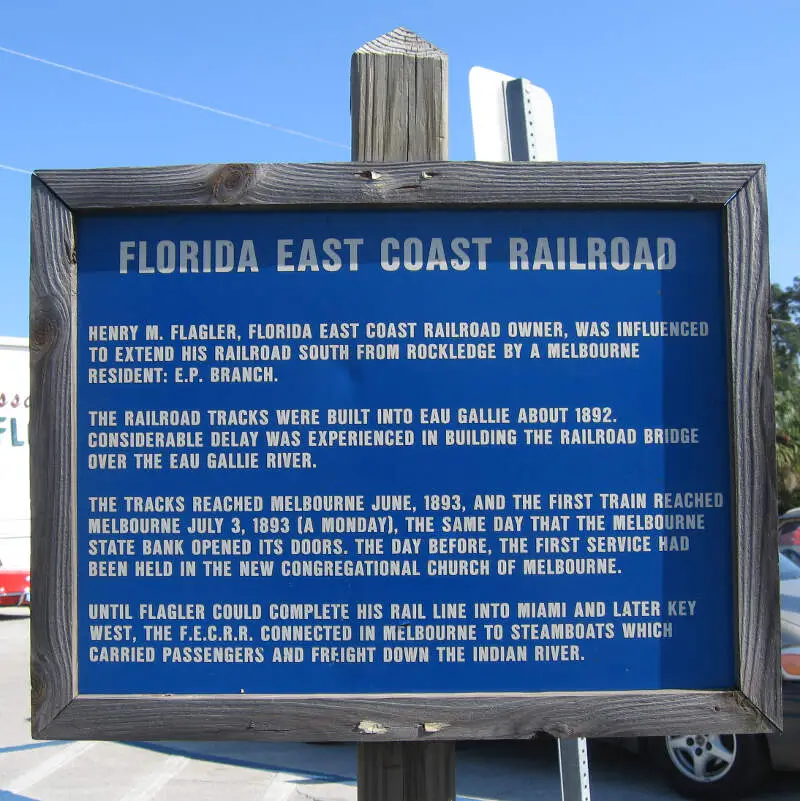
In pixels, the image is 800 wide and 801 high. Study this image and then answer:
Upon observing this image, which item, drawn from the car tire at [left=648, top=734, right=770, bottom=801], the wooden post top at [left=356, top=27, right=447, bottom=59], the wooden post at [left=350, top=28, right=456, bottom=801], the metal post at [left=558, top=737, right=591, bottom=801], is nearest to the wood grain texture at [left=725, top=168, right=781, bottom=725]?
the metal post at [left=558, top=737, right=591, bottom=801]

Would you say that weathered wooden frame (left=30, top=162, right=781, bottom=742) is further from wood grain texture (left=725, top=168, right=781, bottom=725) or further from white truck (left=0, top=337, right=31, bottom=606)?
white truck (left=0, top=337, right=31, bottom=606)

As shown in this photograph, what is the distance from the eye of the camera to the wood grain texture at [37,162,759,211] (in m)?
2.00

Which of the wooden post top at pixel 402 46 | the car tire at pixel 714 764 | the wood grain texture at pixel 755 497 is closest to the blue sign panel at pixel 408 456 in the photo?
the wood grain texture at pixel 755 497

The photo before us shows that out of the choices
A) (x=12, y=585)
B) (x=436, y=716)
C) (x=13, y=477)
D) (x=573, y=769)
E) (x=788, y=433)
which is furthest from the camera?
(x=788, y=433)

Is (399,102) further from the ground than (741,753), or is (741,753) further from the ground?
(399,102)

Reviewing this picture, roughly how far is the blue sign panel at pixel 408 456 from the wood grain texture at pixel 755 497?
32 mm

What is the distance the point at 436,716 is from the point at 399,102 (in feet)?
4.40

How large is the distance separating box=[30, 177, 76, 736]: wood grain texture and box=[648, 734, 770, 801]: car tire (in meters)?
4.12

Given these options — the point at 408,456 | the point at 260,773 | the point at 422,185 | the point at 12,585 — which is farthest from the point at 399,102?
the point at 12,585

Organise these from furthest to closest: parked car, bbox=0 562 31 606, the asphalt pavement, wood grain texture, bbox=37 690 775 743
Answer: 1. parked car, bbox=0 562 31 606
2. the asphalt pavement
3. wood grain texture, bbox=37 690 775 743

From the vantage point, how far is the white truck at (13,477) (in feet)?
47.3

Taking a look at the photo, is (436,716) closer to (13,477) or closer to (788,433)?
(13,477)

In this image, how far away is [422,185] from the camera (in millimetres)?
2002

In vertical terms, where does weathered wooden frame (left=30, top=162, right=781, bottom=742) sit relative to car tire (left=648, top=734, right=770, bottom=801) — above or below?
above
